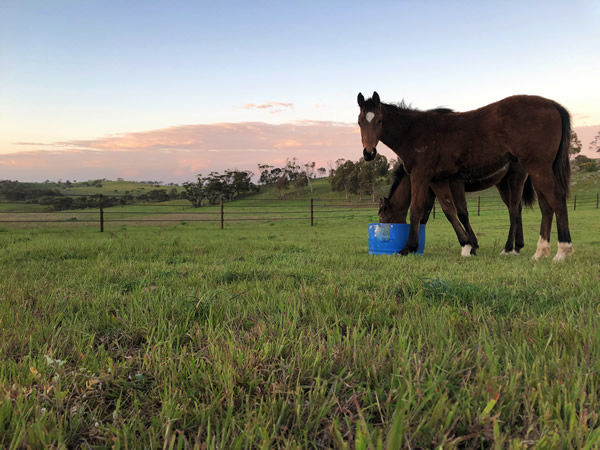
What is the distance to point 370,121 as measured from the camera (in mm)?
6465

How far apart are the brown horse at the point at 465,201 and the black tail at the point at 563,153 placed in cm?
118

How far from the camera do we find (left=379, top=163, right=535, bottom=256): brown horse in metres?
7.06

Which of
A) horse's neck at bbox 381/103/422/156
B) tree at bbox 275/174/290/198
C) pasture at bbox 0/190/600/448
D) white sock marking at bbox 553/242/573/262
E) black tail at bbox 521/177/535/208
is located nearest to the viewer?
pasture at bbox 0/190/600/448

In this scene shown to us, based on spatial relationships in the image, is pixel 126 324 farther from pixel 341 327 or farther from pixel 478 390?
pixel 478 390

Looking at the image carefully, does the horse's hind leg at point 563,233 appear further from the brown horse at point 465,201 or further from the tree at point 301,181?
the tree at point 301,181

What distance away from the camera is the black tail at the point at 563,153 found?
5.52 m

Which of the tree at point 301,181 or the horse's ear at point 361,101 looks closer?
the horse's ear at point 361,101

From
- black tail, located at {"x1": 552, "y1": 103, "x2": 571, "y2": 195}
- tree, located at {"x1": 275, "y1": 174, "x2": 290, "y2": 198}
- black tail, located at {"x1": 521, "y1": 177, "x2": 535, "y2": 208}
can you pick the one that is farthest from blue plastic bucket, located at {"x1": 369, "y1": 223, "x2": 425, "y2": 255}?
tree, located at {"x1": 275, "y1": 174, "x2": 290, "y2": 198}

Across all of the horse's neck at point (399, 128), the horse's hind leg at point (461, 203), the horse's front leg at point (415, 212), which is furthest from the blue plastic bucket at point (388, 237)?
the horse's neck at point (399, 128)

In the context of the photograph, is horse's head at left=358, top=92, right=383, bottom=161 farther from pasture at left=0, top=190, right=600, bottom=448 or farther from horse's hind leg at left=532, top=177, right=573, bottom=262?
pasture at left=0, top=190, right=600, bottom=448

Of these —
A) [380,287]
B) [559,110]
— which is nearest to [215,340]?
[380,287]

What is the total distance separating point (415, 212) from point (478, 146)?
4.91 ft

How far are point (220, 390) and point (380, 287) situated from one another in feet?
6.79

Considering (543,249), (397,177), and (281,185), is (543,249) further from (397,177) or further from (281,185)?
(281,185)
